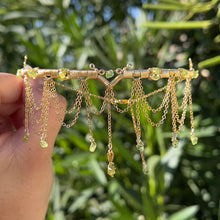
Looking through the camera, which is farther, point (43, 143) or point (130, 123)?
point (130, 123)

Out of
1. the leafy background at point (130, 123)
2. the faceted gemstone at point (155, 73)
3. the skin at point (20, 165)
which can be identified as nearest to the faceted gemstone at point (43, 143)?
the skin at point (20, 165)

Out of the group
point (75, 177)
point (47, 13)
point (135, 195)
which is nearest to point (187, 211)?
point (135, 195)

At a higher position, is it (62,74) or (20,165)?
(62,74)

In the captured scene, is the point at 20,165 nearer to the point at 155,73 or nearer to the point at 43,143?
the point at 43,143

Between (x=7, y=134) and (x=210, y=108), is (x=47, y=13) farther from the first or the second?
(x=7, y=134)

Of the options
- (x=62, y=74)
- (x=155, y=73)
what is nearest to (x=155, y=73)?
(x=155, y=73)

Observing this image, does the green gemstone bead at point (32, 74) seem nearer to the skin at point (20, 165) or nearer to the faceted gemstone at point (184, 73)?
the skin at point (20, 165)

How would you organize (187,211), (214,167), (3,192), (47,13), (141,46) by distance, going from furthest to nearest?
(47,13), (141,46), (214,167), (187,211), (3,192)
